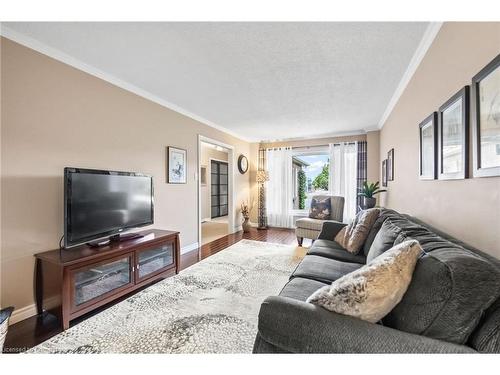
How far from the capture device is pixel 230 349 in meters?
1.44

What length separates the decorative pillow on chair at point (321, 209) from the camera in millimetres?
4078

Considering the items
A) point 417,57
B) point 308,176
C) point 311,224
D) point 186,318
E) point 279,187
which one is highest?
point 417,57

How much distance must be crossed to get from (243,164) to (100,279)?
3.95m

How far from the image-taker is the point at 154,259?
8.11ft

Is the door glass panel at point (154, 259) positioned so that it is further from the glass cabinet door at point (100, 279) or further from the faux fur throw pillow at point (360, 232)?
the faux fur throw pillow at point (360, 232)

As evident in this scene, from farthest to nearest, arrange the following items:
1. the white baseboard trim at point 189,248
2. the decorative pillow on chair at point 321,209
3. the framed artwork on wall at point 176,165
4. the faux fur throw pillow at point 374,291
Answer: the decorative pillow on chair at point 321,209 → the white baseboard trim at point 189,248 → the framed artwork on wall at point 176,165 → the faux fur throw pillow at point 374,291

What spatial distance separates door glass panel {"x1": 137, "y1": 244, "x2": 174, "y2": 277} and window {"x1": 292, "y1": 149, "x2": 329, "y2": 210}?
3735mm

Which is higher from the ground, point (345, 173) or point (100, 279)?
point (345, 173)

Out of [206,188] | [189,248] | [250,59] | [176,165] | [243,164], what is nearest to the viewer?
[250,59]

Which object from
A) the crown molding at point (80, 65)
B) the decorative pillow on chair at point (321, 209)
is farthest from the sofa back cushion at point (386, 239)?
the crown molding at point (80, 65)

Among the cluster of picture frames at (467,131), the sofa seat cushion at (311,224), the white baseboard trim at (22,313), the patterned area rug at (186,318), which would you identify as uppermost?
the cluster of picture frames at (467,131)

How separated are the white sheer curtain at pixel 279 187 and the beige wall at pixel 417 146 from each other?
120 inches

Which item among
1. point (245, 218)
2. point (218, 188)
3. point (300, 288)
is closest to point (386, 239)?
point (300, 288)

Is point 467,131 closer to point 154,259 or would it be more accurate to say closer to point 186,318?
point 186,318
